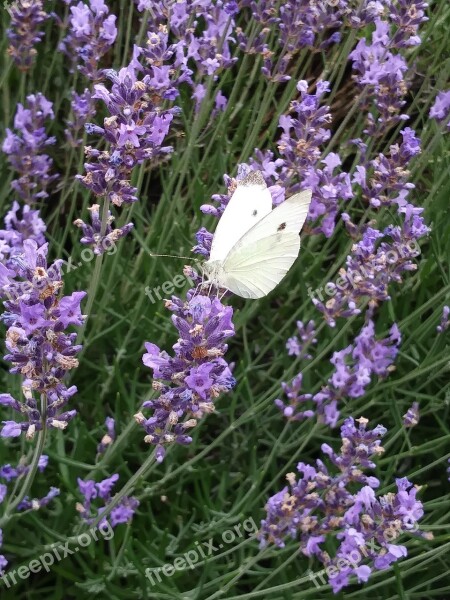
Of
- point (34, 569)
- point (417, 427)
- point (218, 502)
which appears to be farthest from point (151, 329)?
point (417, 427)

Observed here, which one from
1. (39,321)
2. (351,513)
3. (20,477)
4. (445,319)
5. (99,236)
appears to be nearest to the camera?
(39,321)

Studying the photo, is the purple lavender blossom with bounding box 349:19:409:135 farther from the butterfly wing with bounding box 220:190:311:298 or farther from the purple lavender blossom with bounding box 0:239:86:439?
the purple lavender blossom with bounding box 0:239:86:439

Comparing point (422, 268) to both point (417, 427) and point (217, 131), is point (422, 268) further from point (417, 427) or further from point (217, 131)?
point (217, 131)

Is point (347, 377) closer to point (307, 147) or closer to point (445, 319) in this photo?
point (445, 319)

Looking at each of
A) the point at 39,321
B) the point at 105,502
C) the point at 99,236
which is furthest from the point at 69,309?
the point at 105,502

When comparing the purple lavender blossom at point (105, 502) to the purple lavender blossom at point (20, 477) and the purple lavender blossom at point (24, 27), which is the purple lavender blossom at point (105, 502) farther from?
the purple lavender blossom at point (24, 27)

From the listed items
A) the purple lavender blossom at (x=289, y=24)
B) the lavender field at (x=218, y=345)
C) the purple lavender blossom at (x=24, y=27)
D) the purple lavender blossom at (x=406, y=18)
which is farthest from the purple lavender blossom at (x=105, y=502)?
the purple lavender blossom at (x=406, y=18)

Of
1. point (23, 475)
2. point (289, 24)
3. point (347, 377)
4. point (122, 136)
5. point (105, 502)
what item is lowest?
point (105, 502)

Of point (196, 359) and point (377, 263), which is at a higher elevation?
point (377, 263)
